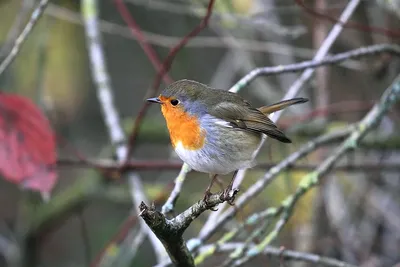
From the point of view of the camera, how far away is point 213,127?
247 cm

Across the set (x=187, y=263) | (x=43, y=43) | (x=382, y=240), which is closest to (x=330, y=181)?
(x=382, y=240)

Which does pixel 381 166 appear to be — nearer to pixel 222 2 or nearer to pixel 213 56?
pixel 222 2

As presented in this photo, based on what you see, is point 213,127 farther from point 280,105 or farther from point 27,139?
point 27,139

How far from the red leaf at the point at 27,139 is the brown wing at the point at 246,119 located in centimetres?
82

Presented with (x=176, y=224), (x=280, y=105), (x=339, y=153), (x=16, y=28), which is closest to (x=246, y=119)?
(x=280, y=105)

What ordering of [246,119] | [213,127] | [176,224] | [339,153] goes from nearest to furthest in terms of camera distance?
[176,224], [213,127], [246,119], [339,153]

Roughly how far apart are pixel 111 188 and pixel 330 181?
148 centimetres

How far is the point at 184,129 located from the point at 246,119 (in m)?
0.30

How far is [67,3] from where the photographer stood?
483 centimetres

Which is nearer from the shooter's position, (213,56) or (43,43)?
(43,43)

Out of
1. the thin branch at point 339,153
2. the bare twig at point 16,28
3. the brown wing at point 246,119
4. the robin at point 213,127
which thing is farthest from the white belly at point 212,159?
the bare twig at point 16,28

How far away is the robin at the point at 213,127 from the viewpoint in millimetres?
2365

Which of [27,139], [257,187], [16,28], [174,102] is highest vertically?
[16,28]

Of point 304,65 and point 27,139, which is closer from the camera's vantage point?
point 304,65
